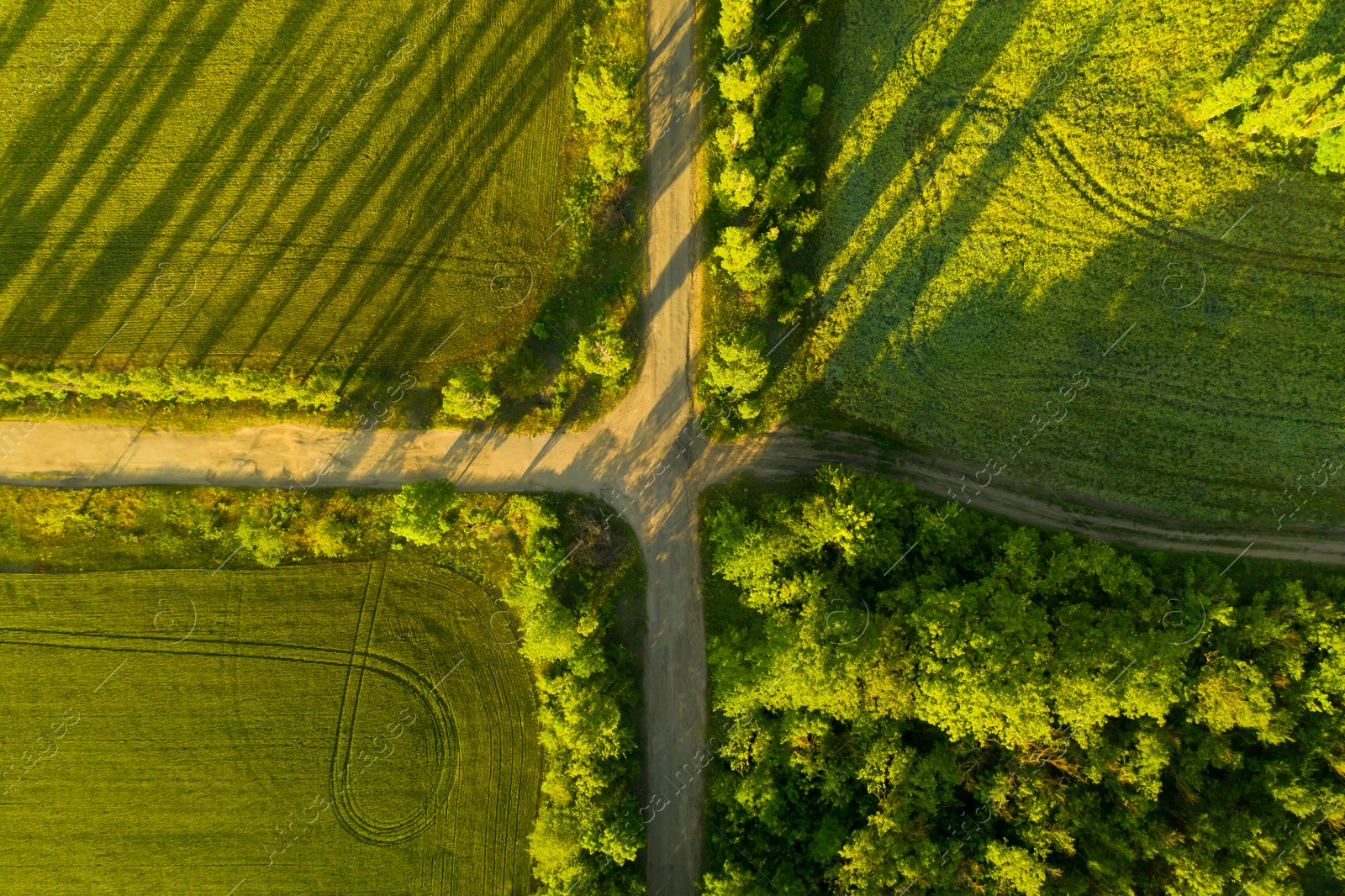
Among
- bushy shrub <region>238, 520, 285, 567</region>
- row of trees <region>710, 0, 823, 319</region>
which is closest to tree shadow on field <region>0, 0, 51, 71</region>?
bushy shrub <region>238, 520, 285, 567</region>

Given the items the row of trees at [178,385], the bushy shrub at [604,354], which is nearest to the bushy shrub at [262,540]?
the row of trees at [178,385]

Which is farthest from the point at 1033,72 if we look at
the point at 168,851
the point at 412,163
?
the point at 168,851

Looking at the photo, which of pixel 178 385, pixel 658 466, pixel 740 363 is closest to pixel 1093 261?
pixel 740 363

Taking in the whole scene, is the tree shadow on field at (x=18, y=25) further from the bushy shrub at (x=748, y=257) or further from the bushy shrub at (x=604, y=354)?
the bushy shrub at (x=748, y=257)

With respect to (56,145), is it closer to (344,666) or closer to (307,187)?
(307,187)

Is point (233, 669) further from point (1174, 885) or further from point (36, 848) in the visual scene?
point (1174, 885)

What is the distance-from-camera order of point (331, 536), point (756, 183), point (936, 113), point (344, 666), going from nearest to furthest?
point (756, 183), point (331, 536), point (936, 113), point (344, 666)
